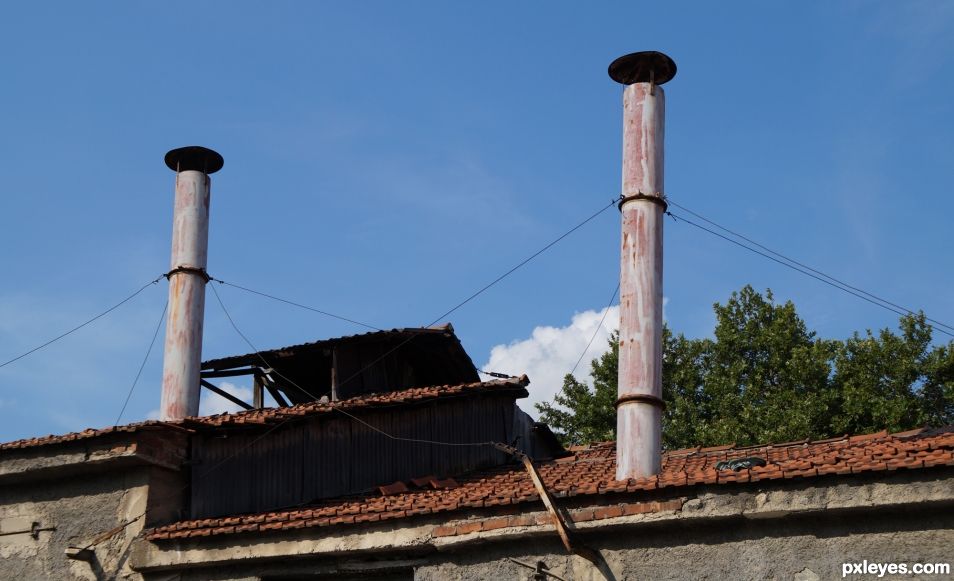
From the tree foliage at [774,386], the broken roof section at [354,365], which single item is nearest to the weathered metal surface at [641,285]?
the broken roof section at [354,365]

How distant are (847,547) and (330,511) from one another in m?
5.11

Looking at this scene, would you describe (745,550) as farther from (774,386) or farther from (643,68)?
(774,386)

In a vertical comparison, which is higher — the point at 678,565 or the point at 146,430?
the point at 146,430

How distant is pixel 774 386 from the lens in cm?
2694

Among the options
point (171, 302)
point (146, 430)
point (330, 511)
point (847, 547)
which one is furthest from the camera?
point (171, 302)

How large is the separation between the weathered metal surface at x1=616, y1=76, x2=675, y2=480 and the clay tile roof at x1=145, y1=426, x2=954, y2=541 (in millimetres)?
447

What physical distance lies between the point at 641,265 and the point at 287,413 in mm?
4453

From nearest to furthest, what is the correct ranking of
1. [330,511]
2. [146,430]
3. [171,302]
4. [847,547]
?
[847,547] → [330,511] → [146,430] → [171,302]

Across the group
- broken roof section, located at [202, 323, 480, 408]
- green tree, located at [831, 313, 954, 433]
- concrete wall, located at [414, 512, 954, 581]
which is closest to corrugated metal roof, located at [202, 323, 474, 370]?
broken roof section, located at [202, 323, 480, 408]

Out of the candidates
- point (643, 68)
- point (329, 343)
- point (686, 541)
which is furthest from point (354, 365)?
point (686, 541)

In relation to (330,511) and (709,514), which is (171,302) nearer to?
(330,511)

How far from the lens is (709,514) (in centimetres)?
962

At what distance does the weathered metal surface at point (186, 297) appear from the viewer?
1574cm

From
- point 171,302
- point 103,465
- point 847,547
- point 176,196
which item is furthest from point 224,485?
point 847,547
